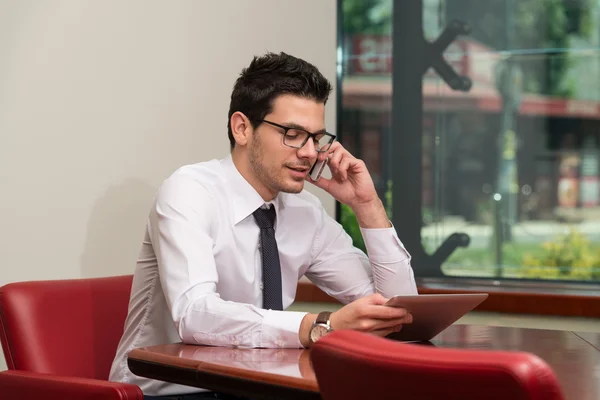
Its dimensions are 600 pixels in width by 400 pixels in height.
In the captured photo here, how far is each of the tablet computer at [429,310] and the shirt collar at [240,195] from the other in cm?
61

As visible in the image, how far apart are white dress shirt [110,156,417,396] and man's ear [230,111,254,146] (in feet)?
0.27

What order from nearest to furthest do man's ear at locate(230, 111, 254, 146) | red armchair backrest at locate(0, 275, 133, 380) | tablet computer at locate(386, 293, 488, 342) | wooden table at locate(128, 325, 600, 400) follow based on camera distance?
wooden table at locate(128, 325, 600, 400) < tablet computer at locate(386, 293, 488, 342) < red armchair backrest at locate(0, 275, 133, 380) < man's ear at locate(230, 111, 254, 146)

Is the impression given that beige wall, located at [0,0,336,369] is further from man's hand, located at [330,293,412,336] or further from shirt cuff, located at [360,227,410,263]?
man's hand, located at [330,293,412,336]

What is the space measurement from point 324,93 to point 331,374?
1.39 meters

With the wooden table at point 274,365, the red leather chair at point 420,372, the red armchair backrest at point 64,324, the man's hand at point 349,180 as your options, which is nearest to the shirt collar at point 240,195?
the man's hand at point 349,180

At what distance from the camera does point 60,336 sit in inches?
Answer: 85.7

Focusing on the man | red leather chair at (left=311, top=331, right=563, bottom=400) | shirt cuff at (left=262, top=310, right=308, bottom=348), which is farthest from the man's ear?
red leather chair at (left=311, top=331, right=563, bottom=400)

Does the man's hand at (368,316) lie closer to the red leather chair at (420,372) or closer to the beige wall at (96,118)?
the red leather chair at (420,372)

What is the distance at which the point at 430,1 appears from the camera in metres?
3.88

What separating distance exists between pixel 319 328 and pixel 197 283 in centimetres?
35

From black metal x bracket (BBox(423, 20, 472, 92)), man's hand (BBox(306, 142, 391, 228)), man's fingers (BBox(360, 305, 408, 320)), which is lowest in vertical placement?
man's fingers (BBox(360, 305, 408, 320))

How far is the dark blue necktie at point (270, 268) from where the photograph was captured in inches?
89.8

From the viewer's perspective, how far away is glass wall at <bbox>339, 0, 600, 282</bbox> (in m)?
3.68

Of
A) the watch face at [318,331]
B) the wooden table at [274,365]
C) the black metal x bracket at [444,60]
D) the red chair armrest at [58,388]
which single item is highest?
the black metal x bracket at [444,60]
